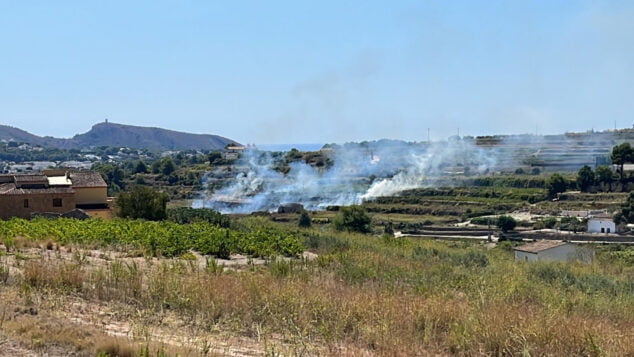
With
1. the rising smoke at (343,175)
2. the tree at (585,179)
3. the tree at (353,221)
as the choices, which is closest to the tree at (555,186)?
the tree at (585,179)

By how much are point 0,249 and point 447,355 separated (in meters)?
8.57

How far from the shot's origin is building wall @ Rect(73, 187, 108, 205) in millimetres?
31891

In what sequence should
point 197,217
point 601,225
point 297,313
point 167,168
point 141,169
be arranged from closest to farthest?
point 297,313
point 197,217
point 601,225
point 167,168
point 141,169

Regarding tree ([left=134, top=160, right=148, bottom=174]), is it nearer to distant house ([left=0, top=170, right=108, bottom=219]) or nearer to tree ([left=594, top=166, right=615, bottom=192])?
tree ([left=594, top=166, right=615, bottom=192])

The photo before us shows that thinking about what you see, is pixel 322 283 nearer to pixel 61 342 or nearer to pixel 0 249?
pixel 61 342

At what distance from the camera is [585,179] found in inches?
2452

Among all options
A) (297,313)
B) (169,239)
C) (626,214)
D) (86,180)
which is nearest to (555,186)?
(626,214)

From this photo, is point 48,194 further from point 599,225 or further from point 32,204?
point 599,225

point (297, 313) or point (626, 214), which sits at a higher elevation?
point (297, 313)

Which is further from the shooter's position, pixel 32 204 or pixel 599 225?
pixel 599 225

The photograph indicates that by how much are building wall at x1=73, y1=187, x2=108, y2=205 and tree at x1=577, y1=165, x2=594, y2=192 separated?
44.8 m

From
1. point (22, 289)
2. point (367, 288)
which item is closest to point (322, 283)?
point (367, 288)

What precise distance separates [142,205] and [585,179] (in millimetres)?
47423

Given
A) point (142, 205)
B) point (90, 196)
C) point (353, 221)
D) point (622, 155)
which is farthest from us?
point (622, 155)
